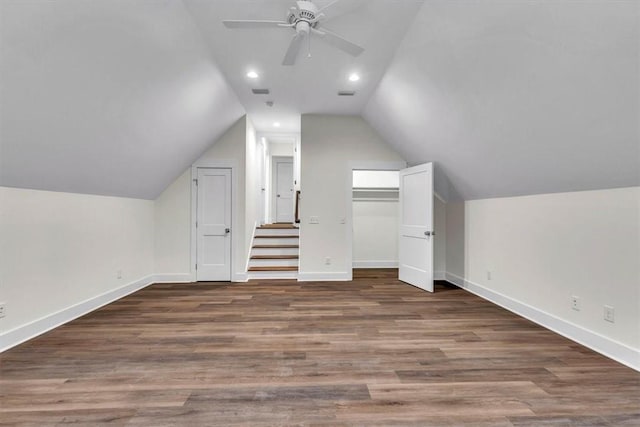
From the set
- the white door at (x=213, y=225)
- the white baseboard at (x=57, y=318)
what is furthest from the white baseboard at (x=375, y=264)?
the white baseboard at (x=57, y=318)

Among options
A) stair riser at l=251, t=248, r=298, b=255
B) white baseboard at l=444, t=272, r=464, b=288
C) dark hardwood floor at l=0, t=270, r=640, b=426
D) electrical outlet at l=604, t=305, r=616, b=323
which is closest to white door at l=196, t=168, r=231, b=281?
stair riser at l=251, t=248, r=298, b=255

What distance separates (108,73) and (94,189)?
64.6 inches

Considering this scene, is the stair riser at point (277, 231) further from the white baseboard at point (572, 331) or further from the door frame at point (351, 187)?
the white baseboard at point (572, 331)

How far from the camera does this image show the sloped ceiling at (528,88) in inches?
68.2

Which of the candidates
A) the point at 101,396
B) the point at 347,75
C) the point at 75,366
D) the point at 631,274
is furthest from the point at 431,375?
the point at 347,75

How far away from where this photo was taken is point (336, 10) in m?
2.32

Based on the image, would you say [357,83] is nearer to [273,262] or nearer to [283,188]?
[273,262]

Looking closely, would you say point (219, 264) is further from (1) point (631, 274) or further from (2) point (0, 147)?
(1) point (631, 274)

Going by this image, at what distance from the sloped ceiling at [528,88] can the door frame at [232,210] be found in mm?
2865

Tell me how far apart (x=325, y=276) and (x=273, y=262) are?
998 millimetres

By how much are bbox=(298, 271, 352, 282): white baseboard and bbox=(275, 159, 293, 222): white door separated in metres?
3.72

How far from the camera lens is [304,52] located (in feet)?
10.3

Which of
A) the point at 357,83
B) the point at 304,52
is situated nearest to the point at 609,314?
the point at 357,83

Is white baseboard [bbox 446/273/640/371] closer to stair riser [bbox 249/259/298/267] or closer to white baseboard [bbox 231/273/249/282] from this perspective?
stair riser [bbox 249/259/298/267]
